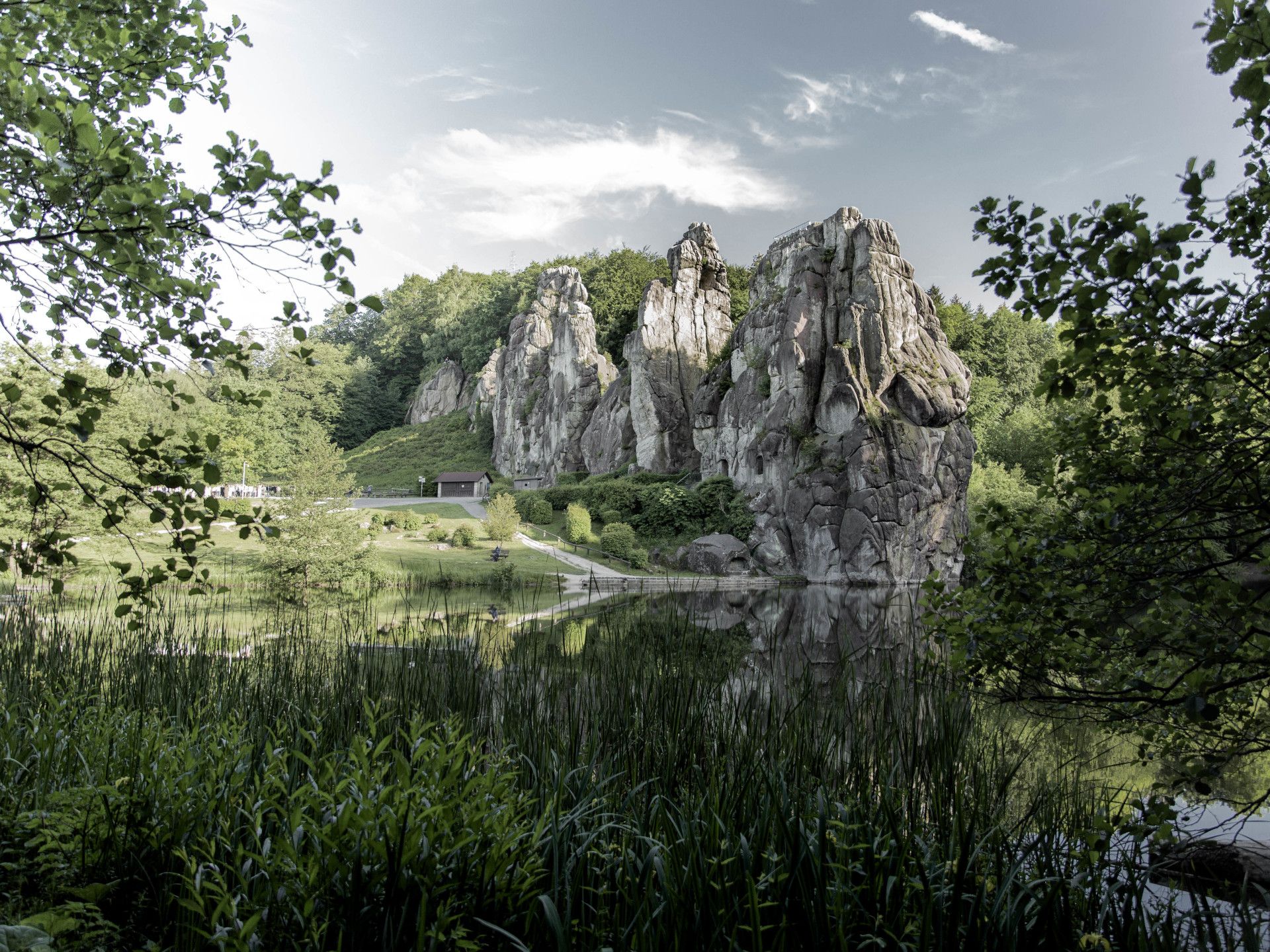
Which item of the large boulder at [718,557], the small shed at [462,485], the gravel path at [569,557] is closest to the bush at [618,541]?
the gravel path at [569,557]

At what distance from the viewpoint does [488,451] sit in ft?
210

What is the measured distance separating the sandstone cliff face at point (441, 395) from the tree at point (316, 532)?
5389 cm

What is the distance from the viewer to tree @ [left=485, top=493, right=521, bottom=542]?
101 feet

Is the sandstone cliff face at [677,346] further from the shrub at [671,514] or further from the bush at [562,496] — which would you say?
the shrub at [671,514]

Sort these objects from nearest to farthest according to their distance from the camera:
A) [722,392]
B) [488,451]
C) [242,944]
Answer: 1. [242,944]
2. [722,392]
3. [488,451]

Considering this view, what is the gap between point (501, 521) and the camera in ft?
102

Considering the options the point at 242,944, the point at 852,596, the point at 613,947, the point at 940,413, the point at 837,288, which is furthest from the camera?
the point at 837,288

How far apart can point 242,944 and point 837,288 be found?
3880 cm

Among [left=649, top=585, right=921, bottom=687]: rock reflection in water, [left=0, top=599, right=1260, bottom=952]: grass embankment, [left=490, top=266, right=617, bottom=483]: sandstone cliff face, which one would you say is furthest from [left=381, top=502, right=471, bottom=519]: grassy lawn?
[left=0, top=599, right=1260, bottom=952]: grass embankment

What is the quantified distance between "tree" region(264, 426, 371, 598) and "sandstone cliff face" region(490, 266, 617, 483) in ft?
98.8

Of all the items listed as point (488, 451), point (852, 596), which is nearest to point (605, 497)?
point (852, 596)

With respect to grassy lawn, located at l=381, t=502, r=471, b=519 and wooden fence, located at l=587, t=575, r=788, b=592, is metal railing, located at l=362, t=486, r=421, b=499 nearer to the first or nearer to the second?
grassy lawn, located at l=381, t=502, r=471, b=519

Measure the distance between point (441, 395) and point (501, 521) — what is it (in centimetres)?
4526

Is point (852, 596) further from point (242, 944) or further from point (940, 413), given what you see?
point (242, 944)
